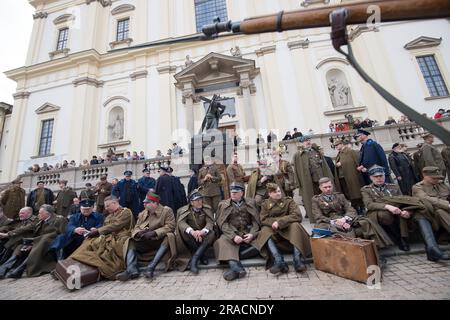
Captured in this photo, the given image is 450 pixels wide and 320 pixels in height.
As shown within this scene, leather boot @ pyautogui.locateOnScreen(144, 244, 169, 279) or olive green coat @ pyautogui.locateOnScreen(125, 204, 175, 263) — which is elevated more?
olive green coat @ pyautogui.locateOnScreen(125, 204, 175, 263)

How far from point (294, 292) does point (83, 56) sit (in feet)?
67.9

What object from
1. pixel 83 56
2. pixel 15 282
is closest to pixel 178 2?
pixel 83 56

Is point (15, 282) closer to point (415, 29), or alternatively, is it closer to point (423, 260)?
point (423, 260)

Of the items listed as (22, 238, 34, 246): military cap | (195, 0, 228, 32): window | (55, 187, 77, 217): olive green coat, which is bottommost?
(22, 238, 34, 246): military cap

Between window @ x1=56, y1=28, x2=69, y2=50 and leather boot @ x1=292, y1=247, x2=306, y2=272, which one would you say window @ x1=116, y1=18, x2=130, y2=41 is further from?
leather boot @ x1=292, y1=247, x2=306, y2=272

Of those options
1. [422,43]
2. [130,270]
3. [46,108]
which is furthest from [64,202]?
[422,43]

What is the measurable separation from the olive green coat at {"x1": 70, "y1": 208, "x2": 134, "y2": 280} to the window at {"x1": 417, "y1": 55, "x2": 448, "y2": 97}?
1646 cm

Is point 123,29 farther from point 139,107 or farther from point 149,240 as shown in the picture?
point 149,240

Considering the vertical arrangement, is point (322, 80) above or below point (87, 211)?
above

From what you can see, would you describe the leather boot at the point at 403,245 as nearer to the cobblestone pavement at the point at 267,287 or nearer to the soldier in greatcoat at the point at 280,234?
the cobblestone pavement at the point at 267,287

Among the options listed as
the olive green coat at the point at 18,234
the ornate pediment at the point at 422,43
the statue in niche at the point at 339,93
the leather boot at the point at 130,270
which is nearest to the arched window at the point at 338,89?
the statue in niche at the point at 339,93

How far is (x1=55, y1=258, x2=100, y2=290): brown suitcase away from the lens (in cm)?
313

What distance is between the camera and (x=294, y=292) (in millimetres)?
2475

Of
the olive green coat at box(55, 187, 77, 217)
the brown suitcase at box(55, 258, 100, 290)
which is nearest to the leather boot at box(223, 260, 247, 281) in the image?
the brown suitcase at box(55, 258, 100, 290)
